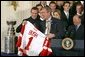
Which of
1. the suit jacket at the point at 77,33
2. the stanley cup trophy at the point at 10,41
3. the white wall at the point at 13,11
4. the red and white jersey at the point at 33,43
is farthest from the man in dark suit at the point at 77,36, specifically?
the white wall at the point at 13,11

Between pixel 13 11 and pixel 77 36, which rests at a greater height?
pixel 77 36

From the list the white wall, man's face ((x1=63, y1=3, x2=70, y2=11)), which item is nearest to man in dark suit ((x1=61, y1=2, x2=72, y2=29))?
man's face ((x1=63, y1=3, x2=70, y2=11))

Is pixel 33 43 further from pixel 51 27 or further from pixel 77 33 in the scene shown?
pixel 77 33

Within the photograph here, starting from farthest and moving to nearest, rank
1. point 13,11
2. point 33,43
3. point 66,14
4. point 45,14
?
point 13,11 < point 66,14 < point 45,14 < point 33,43

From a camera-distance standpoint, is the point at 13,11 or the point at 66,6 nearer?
the point at 66,6

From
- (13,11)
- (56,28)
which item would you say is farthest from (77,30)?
(13,11)

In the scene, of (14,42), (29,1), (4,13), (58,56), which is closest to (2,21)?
(4,13)

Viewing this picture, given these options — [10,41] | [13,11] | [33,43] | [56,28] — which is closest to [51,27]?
[56,28]

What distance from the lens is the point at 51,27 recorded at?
268cm

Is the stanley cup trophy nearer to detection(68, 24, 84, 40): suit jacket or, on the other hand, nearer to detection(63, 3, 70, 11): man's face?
detection(68, 24, 84, 40): suit jacket

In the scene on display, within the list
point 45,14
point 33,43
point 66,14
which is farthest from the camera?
point 66,14

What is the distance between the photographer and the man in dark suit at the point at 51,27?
8.53 ft

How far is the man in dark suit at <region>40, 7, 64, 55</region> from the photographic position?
8.53 feet

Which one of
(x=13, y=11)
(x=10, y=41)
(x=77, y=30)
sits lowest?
(x=13, y=11)
